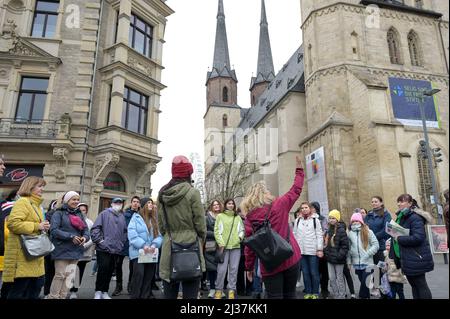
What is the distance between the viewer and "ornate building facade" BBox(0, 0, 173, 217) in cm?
1223

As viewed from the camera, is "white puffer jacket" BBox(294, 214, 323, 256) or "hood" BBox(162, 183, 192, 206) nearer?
"hood" BBox(162, 183, 192, 206)

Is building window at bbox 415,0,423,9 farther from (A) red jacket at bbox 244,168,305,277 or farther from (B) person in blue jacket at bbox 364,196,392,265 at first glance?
(A) red jacket at bbox 244,168,305,277

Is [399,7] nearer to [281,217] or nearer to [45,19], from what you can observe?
[45,19]

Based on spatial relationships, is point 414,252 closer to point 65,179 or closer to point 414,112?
point 65,179

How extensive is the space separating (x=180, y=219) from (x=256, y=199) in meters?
0.94

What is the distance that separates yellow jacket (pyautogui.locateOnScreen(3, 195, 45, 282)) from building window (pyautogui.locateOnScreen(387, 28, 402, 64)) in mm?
26626

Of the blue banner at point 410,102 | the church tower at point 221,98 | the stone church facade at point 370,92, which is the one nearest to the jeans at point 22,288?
the stone church facade at point 370,92

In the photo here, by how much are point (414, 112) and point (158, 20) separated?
17.6m

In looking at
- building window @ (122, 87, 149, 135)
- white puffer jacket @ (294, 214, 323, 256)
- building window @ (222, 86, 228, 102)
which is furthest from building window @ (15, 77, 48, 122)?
building window @ (222, 86, 228, 102)

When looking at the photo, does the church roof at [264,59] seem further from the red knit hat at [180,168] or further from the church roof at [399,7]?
the red knit hat at [180,168]

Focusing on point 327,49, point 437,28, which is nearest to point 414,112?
point 327,49

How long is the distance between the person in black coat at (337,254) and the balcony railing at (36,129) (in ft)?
34.2

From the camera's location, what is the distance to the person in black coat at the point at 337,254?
6.02 meters

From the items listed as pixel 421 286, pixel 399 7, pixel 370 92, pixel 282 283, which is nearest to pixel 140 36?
pixel 370 92
